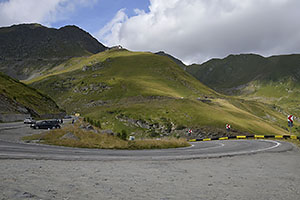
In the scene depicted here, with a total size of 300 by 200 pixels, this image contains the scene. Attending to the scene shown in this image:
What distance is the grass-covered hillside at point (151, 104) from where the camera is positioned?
78188 mm

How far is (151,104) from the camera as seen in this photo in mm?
97375

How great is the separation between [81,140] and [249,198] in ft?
61.0

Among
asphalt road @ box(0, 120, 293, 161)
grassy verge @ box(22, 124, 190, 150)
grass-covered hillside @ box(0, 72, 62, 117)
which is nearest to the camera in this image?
asphalt road @ box(0, 120, 293, 161)

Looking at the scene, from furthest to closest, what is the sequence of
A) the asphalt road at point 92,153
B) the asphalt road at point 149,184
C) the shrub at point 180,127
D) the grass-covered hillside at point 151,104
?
the grass-covered hillside at point 151,104
the shrub at point 180,127
the asphalt road at point 92,153
the asphalt road at point 149,184

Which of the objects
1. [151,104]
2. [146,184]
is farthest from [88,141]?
[151,104]

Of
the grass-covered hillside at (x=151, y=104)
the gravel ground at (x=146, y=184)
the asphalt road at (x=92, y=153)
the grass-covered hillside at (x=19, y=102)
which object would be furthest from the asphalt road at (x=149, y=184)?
the grass-covered hillside at (x=151, y=104)

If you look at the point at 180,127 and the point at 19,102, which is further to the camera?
the point at 180,127

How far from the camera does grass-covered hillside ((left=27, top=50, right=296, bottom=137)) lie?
7819 cm

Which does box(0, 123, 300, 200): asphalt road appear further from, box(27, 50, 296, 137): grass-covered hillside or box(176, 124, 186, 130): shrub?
box(176, 124, 186, 130): shrub

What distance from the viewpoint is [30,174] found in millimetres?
8891

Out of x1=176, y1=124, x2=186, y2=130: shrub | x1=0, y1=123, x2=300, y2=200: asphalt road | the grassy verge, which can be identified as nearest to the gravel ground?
x1=0, y1=123, x2=300, y2=200: asphalt road

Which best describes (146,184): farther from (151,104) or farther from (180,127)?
(151,104)

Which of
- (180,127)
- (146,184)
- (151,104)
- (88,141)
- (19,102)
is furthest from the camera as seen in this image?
(151,104)

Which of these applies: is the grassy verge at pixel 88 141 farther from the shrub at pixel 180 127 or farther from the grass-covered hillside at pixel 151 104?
the shrub at pixel 180 127
